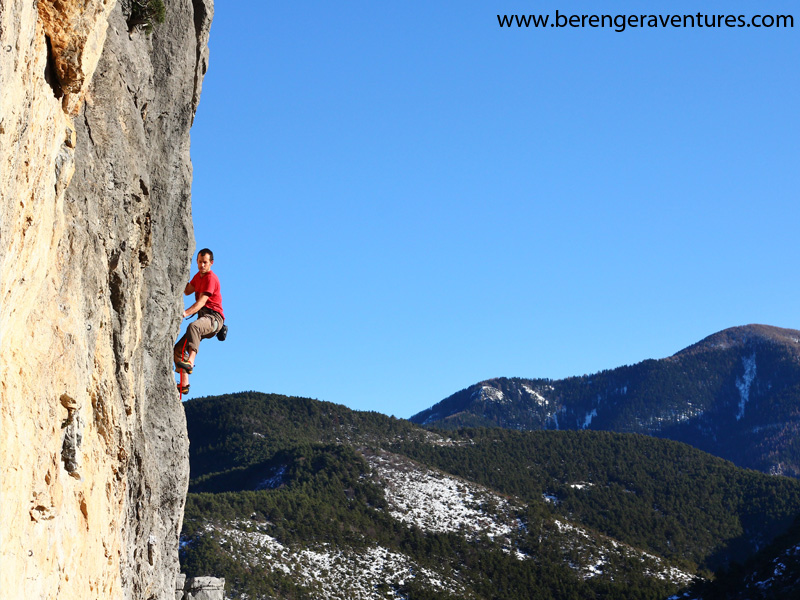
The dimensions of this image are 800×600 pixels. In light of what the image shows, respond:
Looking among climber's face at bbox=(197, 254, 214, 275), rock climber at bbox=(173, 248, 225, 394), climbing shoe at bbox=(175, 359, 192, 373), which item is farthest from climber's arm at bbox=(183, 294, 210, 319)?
climbing shoe at bbox=(175, 359, 192, 373)

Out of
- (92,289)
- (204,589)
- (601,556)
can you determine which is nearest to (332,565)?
(601,556)

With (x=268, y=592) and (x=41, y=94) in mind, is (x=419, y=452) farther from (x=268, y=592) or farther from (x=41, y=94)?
(x=41, y=94)

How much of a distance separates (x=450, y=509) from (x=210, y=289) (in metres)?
78.3

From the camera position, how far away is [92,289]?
9.63 m

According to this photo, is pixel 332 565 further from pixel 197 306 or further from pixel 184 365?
pixel 197 306

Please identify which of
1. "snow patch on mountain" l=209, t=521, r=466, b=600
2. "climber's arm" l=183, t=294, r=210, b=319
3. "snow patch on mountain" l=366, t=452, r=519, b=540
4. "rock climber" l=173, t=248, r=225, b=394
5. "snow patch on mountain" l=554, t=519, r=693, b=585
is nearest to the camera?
"climber's arm" l=183, t=294, r=210, b=319

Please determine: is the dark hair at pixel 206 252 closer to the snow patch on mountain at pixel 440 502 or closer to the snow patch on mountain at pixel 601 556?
the snow patch on mountain at pixel 601 556

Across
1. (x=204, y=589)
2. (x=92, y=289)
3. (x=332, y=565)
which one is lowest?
(x=332, y=565)

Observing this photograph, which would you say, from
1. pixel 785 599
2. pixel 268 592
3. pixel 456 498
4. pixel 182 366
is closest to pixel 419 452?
pixel 456 498

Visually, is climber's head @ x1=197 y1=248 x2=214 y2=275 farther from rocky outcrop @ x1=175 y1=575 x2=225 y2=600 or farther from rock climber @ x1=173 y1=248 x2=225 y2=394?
rocky outcrop @ x1=175 y1=575 x2=225 y2=600

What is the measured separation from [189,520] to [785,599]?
4625 centimetres

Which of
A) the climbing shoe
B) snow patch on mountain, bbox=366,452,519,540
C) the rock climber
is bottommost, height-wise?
snow patch on mountain, bbox=366,452,519,540

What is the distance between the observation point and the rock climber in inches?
543

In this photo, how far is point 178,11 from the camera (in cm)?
1319
